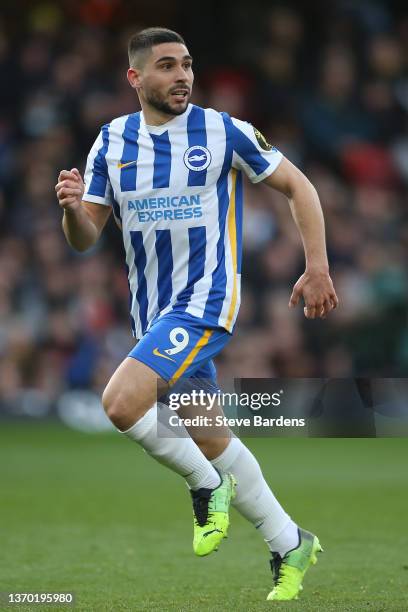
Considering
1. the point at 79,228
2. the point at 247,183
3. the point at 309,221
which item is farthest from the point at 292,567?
the point at 247,183

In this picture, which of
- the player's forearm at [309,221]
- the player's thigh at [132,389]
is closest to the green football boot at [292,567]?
the player's thigh at [132,389]

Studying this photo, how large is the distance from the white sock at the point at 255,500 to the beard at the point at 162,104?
1595 millimetres

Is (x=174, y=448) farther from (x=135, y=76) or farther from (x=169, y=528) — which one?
(x=169, y=528)

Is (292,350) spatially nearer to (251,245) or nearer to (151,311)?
(251,245)

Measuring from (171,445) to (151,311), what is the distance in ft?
2.29

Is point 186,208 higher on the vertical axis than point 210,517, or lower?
higher

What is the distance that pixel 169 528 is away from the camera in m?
8.47

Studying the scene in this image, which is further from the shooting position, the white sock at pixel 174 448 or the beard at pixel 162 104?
the beard at pixel 162 104

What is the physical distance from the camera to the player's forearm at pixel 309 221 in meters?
5.80

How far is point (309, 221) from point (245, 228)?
29.4 feet

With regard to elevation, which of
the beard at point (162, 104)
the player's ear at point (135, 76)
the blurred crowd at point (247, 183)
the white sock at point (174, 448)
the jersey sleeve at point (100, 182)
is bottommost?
the white sock at point (174, 448)

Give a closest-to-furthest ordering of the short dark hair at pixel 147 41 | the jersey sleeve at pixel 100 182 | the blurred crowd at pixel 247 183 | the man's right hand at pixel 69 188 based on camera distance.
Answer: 1. the man's right hand at pixel 69 188
2. the short dark hair at pixel 147 41
3. the jersey sleeve at pixel 100 182
4. the blurred crowd at pixel 247 183

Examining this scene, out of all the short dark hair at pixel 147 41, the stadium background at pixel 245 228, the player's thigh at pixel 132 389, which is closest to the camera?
the player's thigh at pixel 132 389

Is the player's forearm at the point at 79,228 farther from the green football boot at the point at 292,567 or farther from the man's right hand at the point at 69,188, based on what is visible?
the green football boot at the point at 292,567
